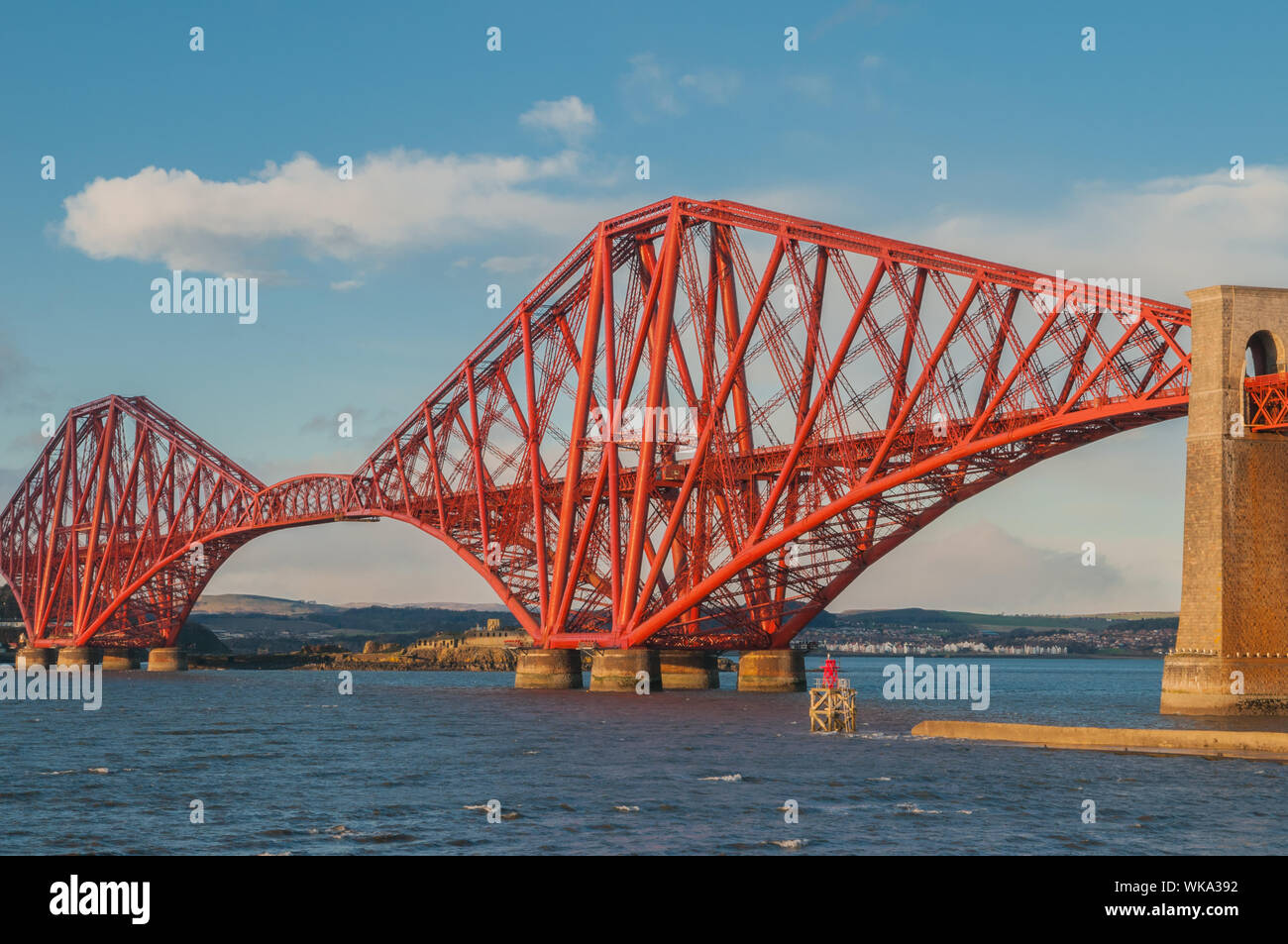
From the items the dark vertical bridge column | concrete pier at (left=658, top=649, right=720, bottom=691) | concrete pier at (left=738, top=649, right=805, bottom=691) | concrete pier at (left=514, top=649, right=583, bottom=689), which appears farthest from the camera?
concrete pier at (left=658, top=649, right=720, bottom=691)

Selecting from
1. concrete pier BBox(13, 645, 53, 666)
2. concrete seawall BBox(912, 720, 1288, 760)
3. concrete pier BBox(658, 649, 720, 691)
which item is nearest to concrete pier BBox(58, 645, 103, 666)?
concrete pier BBox(13, 645, 53, 666)

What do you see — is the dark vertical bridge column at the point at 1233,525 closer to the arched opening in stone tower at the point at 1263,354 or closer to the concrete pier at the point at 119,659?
the arched opening in stone tower at the point at 1263,354

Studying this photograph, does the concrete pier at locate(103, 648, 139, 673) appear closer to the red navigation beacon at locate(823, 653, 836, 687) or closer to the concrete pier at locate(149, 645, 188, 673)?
the concrete pier at locate(149, 645, 188, 673)

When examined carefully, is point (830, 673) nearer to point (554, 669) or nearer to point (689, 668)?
point (554, 669)

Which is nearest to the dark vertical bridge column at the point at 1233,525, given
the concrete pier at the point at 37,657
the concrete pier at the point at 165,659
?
the concrete pier at the point at 165,659

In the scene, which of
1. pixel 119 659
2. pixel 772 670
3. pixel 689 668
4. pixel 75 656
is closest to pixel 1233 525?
pixel 772 670
